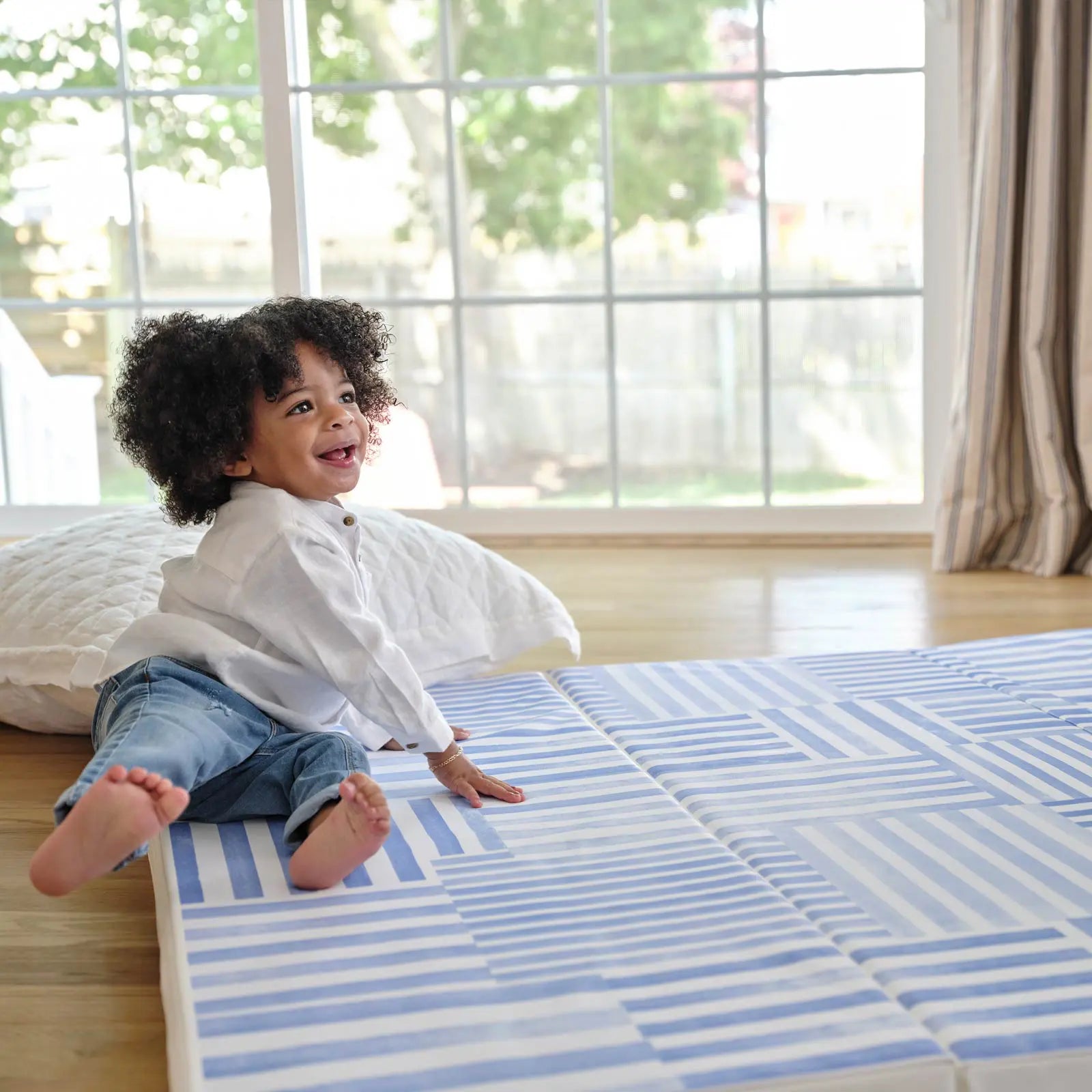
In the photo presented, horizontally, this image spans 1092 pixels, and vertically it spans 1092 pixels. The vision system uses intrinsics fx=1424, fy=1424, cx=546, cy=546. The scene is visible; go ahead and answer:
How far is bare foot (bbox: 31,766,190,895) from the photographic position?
42.3 inches

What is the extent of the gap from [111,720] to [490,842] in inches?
15.4

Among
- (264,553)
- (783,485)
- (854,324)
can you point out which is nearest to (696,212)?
(854,324)

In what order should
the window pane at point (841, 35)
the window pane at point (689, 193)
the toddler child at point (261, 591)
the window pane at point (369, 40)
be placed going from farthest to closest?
the window pane at point (369, 40), the window pane at point (689, 193), the window pane at point (841, 35), the toddler child at point (261, 591)

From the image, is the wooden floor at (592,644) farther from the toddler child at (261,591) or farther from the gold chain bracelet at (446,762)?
the gold chain bracelet at (446,762)

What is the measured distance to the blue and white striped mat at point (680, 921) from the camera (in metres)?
0.91

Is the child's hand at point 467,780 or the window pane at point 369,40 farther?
the window pane at point 369,40

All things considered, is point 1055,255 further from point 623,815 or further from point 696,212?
point 623,815

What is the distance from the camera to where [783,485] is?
3320mm

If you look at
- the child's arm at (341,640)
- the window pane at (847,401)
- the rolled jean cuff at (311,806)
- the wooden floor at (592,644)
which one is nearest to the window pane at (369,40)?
the window pane at (847,401)

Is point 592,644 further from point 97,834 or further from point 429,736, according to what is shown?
point 97,834

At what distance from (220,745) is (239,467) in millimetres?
328

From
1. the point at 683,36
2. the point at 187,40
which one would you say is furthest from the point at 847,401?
the point at 187,40

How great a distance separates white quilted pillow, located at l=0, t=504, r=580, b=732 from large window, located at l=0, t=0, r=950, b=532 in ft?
4.26

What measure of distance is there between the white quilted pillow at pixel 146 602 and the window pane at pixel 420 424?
1343mm
